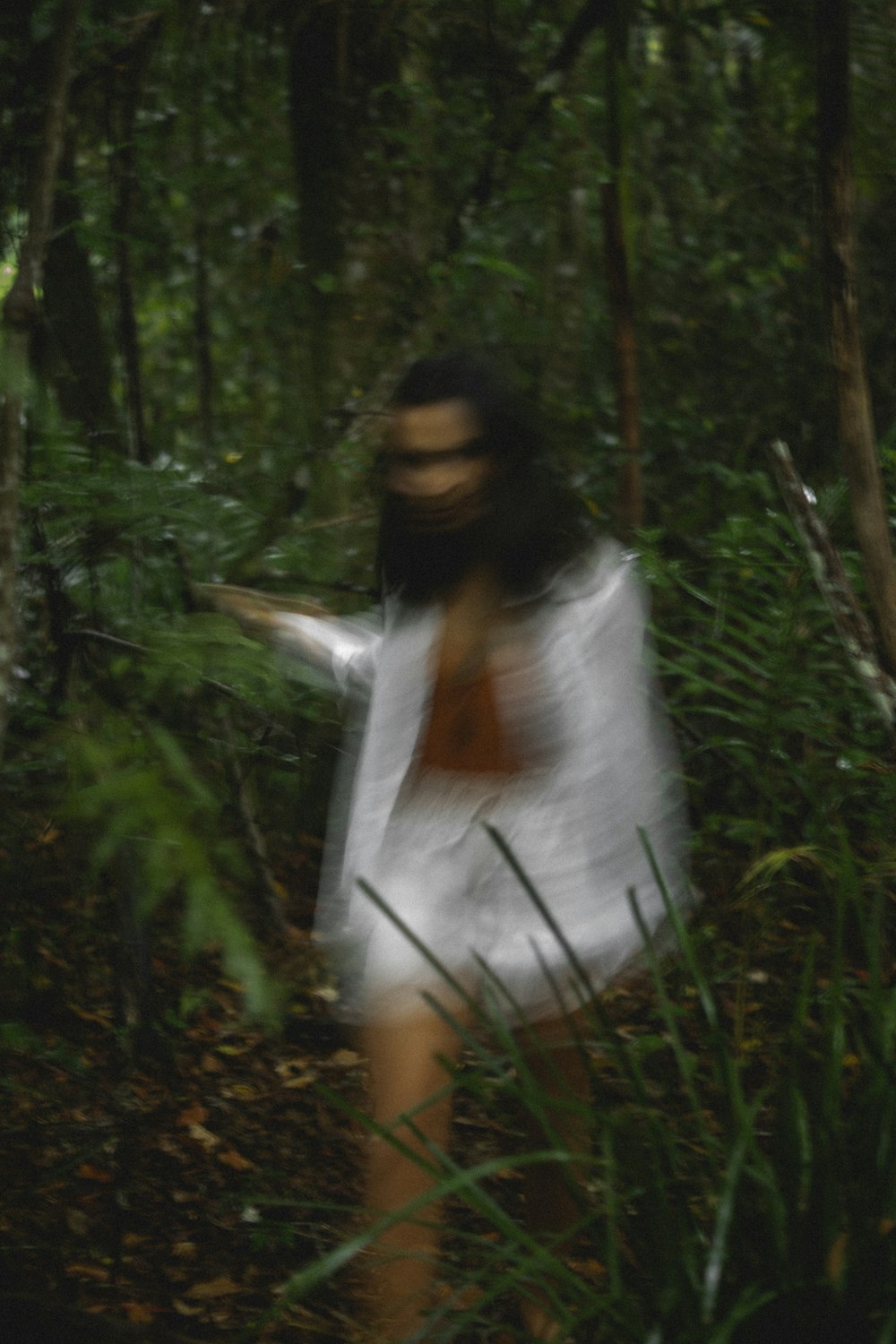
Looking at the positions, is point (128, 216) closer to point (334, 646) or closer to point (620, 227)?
point (620, 227)

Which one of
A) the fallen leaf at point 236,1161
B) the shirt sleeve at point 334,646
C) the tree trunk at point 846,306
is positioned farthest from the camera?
the fallen leaf at point 236,1161

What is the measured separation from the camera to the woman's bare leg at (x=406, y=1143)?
79.4 inches

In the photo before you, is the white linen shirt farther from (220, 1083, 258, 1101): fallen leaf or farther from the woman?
(220, 1083, 258, 1101): fallen leaf

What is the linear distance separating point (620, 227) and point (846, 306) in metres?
1.62

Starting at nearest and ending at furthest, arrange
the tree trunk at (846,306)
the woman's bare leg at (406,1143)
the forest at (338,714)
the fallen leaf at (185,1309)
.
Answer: the forest at (338,714), the woman's bare leg at (406,1143), the fallen leaf at (185,1309), the tree trunk at (846,306)

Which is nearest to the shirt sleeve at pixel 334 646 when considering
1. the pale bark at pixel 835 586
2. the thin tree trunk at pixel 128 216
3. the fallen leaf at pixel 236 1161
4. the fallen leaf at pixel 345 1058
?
the pale bark at pixel 835 586

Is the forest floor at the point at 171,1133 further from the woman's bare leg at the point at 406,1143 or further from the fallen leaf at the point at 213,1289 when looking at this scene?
the woman's bare leg at the point at 406,1143

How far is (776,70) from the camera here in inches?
181

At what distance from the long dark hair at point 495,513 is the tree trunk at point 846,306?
73 cm

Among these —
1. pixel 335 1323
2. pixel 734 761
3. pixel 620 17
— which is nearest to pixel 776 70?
pixel 620 17

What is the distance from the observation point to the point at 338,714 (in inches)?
125

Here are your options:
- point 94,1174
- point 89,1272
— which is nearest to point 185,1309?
point 89,1272

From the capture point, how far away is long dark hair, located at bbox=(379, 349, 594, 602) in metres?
2.15

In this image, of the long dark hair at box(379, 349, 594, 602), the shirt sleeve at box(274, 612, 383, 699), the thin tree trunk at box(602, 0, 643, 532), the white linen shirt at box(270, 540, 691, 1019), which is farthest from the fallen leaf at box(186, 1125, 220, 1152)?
the thin tree trunk at box(602, 0, 643, 532)
